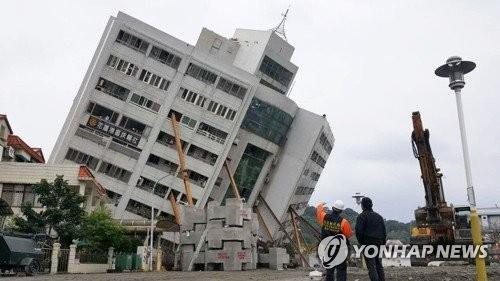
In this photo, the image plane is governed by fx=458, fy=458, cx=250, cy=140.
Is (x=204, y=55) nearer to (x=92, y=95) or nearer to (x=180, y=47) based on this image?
(x=180, y=47)

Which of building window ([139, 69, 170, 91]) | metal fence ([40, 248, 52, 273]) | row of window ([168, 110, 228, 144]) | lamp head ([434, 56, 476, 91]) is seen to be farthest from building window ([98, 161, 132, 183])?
lamp head ([434, 56, 476, 91])

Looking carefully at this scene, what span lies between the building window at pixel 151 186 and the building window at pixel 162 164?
1.57 m

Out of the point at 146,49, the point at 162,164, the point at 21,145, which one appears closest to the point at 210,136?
the point at 162,164

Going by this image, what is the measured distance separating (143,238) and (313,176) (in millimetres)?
26020

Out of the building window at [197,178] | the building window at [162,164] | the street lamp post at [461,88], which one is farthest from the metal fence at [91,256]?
the street lamp post at [461,88]

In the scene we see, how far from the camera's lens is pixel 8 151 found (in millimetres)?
38500

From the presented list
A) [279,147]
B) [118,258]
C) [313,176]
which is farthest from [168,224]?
[313,176]

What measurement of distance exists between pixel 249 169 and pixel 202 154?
6.67 meters

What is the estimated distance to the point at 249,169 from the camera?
52.3m

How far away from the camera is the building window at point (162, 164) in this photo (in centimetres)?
4669

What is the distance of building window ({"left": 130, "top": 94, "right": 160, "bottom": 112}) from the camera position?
46.3 meters

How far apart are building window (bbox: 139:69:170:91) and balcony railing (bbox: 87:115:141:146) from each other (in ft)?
17.8

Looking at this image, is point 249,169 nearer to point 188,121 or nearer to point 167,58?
point 188,121

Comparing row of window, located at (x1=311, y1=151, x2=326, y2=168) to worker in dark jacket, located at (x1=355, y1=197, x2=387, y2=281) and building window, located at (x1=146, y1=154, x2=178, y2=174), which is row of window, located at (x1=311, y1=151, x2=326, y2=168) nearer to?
building window, located at (x1=146, y1=154, x2=178, y2=174)
